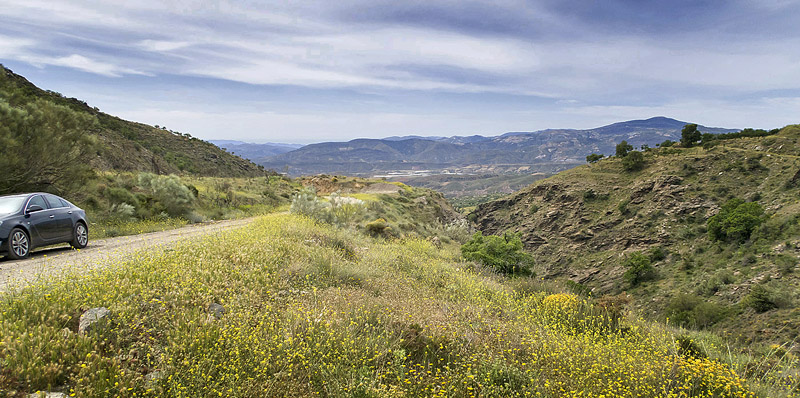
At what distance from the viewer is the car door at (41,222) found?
8.78m

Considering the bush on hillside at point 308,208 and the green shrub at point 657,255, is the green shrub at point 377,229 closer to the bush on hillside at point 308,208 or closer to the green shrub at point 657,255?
the bush on hillside at point 308,208

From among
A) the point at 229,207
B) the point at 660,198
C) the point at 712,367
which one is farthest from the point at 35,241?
the point at 660,198

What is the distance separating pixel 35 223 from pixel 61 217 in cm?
85

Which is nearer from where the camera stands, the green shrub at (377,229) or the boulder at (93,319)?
the boulder at (93,319)

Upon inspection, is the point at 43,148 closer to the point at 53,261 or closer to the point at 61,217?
the point at 61,217

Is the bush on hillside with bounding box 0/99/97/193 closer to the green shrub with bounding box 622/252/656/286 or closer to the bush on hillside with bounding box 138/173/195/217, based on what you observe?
the bush on hillside with bounding box 138/173/195/217

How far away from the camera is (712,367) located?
491 cm

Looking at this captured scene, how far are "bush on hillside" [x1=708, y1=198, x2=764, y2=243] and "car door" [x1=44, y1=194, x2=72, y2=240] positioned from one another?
5837 centimetres

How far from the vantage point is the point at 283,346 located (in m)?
4.48

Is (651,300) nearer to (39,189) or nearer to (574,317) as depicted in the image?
(574,317)

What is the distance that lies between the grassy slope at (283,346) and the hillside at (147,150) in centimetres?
3410

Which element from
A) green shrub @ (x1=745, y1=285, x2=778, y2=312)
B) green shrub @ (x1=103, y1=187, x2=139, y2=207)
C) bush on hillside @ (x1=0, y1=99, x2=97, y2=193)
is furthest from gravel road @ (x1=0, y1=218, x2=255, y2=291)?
green shrub @ (x1=745, y1=285, x2=778, y2=312)

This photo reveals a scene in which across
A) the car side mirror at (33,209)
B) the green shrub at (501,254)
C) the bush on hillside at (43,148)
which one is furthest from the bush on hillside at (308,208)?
the bush on hillside at (43,148)

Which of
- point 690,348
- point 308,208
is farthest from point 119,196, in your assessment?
point 690,348
